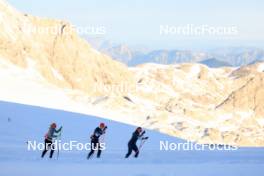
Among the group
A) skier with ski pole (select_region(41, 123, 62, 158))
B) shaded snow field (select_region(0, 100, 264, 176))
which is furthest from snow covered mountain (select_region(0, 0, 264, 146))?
skier with ski pole (select_region(41, 123, 62, 158))

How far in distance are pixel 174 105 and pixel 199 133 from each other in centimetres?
6374

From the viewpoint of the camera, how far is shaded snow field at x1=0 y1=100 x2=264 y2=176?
61.7 feet

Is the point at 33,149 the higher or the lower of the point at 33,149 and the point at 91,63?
the lower

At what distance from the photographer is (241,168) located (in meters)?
20.3

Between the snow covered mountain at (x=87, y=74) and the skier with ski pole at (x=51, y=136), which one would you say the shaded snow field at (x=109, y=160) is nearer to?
the skier with ski pole at (x=51, y=136)

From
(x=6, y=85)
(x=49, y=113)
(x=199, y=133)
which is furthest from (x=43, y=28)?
(x=49, y=113)

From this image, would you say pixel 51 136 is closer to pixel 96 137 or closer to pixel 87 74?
pixel 96 137

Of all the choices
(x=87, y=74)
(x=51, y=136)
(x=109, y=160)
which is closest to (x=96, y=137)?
(x=109, y=160)

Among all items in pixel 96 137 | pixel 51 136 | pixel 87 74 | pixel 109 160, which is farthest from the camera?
pixel 87 74

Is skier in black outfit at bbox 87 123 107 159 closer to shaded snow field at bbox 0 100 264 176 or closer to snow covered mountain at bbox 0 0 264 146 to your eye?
shaded snow field at bbox 0 100 264 176

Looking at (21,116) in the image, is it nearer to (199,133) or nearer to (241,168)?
(241,168)

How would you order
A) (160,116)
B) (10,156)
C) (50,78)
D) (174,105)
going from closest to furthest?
1. (10,156)
2. (160,116)
3. (50,78)
4. (174,105)

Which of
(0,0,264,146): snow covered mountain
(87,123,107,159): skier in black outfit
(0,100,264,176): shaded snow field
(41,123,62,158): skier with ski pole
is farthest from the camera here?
(0,0,264,146): snow covered mountain

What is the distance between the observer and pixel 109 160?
22.3m
